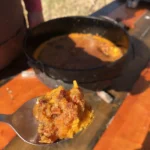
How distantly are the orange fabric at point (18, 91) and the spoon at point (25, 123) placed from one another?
0.26 ft

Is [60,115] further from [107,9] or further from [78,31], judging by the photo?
[107,9]

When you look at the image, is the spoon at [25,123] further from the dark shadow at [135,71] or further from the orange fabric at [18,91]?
the dark shadow at [135,71]

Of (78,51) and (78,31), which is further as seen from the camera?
(78,31)

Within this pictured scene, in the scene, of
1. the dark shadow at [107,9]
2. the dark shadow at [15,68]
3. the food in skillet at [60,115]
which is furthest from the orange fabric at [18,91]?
the dark shadow at [107,9]

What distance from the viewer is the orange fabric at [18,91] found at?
749mm

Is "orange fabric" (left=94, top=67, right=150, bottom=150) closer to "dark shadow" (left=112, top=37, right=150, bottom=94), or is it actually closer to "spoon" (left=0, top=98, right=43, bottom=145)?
"dark shadow" (left=112, top=37, right=150, bottom=94)

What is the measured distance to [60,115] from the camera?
57 cm

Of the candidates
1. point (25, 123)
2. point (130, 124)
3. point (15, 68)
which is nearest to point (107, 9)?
point (15, 68)

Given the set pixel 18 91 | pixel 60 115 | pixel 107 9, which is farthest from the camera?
pixel 107 9

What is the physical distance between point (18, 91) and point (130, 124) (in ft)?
1.14

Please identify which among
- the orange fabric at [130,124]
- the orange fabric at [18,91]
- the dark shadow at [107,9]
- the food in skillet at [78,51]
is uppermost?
the food in skillet at [78,51]

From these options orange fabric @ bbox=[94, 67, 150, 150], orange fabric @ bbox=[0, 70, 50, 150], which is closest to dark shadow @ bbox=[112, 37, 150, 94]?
orange fabric @ bbox=[94, 67, 150, 150]

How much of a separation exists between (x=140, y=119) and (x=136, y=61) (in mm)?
284

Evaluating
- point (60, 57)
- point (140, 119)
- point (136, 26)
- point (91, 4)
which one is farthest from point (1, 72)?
point (91, 4)
